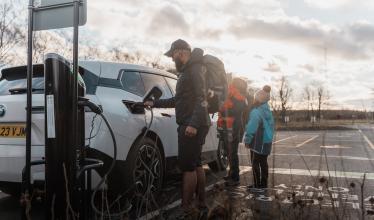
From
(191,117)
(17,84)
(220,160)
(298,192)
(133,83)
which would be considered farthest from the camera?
(220,160)

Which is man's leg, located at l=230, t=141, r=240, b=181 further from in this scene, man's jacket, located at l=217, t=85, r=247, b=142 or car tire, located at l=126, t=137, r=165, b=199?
car tire, located at l=126, t=137, r=165, b=199

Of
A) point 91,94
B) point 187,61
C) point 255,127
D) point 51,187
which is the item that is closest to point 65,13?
point 91,94

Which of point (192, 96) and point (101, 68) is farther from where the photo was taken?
point (101, 68)

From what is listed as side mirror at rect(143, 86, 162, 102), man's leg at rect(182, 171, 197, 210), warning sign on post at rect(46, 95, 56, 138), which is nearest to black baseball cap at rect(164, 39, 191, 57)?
side mirror at rect(143, 86, 162, 102)

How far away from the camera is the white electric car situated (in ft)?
14.8

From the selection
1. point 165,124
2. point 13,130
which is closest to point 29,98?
point 13,130

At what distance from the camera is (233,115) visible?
23.4 ft

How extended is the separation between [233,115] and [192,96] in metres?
2.62

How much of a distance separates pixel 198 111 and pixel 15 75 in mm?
2165

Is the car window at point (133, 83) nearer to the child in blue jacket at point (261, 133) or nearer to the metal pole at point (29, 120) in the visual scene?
the metal pole at point (29, 120)

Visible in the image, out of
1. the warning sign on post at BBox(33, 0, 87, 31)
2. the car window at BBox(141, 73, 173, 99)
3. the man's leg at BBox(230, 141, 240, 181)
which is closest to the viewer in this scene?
the warning sign on post at BBox(33, 0, 87, 31)

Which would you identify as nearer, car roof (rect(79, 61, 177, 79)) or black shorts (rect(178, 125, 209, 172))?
black shorts (rect(178, 125, 209, 172))

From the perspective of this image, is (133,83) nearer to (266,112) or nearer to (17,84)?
(17,84)

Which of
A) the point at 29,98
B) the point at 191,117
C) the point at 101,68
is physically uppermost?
the point at 101,68
